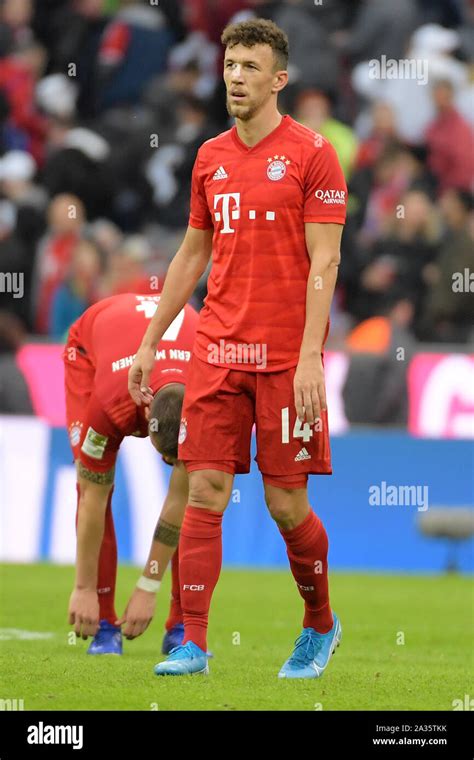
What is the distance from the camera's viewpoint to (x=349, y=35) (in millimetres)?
18578

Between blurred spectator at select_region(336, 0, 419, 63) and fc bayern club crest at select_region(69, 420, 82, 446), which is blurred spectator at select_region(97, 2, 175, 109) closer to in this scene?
blurred spectator at select_region(336, 0, 419, 63)

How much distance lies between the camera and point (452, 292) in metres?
16.7

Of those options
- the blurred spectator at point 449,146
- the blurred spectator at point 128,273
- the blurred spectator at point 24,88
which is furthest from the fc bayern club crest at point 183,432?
the blurred spectator at point 24,88

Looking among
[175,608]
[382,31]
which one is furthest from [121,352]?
[382,31]

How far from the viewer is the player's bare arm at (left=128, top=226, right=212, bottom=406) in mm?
7078

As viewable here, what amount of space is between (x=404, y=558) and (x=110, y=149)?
6.65 metres

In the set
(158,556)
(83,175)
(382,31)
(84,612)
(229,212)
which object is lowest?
(84,612)

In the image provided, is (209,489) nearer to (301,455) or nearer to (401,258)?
(301,455)

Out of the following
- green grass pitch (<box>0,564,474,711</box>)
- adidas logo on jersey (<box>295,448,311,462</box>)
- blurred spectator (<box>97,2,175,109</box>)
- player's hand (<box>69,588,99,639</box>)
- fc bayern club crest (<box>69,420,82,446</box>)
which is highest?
blurred spectator (<box>97,2,175,109</box>)

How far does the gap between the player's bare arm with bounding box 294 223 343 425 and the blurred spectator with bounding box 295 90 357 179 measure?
418 inches

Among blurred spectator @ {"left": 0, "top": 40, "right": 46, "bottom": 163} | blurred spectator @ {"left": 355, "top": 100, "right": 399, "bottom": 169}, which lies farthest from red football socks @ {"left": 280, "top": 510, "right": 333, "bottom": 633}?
blurred spectator @ {"left": 0, "top": 40, "right": 46, "bottom": 163}

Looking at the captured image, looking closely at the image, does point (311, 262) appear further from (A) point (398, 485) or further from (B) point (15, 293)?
(B) point (15, 293)

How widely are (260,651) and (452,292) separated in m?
8.77

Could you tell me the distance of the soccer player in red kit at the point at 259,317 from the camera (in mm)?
6719
